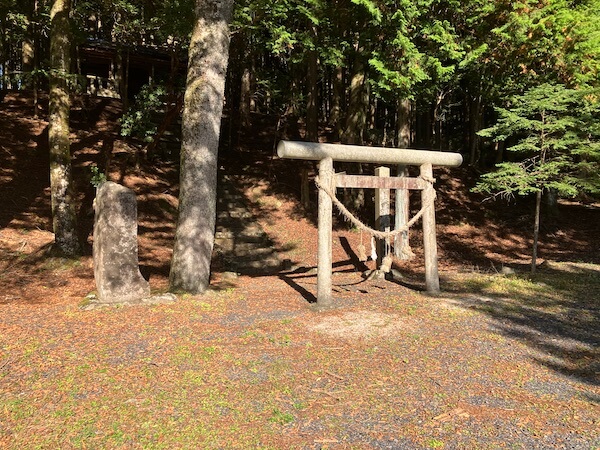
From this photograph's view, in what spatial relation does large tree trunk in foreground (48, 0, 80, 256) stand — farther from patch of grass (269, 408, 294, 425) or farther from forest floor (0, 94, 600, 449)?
patch of grass (269, 408, 294, 425)

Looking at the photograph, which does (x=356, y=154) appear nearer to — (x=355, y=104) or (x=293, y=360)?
(x=293, y=360)

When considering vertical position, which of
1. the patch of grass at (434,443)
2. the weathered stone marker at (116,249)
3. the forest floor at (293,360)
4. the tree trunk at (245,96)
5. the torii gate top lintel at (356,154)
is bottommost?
the patch of grass at (434,443)

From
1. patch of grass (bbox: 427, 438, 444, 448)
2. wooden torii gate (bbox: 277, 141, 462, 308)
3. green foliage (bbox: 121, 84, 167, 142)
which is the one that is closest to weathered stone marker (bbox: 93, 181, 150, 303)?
wooden torii gate (bbox: 277, 141, 462, 308)

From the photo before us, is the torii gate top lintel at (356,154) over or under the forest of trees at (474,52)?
under

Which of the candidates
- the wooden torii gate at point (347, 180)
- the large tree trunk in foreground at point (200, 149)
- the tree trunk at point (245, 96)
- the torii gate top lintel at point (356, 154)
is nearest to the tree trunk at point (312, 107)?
the tree trunk at point (245, 96)

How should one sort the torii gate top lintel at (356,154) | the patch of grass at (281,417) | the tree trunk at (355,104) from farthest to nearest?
the tree trunk at (355,104)
the torii gate top lintel at (356,154)
the patch of grass at (281,417)

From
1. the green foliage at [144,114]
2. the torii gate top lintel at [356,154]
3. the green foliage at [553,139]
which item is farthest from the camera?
the green foliage at [144,114]

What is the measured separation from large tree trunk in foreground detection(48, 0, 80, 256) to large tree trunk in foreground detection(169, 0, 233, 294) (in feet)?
11.8

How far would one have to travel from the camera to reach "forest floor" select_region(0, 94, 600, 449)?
369 cm

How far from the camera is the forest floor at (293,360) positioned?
3689 millimetres

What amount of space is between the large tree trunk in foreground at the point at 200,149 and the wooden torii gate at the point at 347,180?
1.83 metres

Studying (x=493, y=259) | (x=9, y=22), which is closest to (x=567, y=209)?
(x=493, y=259)

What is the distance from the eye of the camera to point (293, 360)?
17.2ft

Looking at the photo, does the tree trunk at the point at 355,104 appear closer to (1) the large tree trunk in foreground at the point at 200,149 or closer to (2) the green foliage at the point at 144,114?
(2) the green foliage at the point at 144,114
